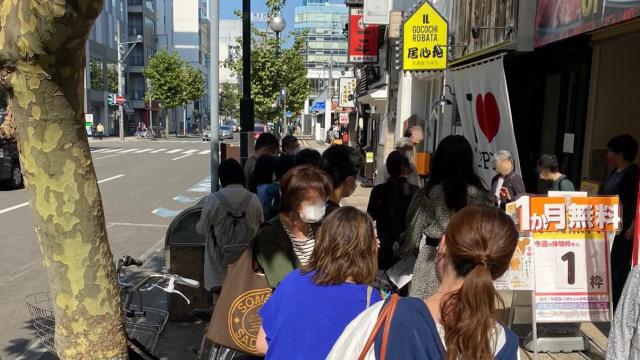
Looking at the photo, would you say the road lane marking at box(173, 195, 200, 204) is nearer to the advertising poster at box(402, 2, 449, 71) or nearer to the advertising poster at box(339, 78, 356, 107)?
the advertising poster at box(402, 2, 449, 71)

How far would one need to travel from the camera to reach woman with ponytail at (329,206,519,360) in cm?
152

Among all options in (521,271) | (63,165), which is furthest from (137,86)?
(63,165)

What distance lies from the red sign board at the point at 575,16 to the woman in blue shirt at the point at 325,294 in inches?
149

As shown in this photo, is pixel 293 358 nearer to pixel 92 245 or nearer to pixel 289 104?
pixel 92 245

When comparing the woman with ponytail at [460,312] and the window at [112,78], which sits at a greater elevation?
the window at [112,78]

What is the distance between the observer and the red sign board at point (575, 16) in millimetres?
4750

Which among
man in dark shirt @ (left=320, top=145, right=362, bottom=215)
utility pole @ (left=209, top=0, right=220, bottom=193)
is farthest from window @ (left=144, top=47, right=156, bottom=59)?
man in dark shirt @ (left=320, top=145, right=362, bottom=215)

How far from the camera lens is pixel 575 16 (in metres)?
5.73

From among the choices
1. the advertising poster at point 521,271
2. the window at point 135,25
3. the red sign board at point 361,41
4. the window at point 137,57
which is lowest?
the advertising poster at point 521,271

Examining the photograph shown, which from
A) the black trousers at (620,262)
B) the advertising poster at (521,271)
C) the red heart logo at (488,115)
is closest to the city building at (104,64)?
the red heart logo at (488,115)

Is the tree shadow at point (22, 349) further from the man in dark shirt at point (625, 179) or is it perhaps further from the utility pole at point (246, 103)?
the man in dark shirt at point (625, 179)

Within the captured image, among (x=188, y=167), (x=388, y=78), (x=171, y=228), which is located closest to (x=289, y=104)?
(x=188, y=167)

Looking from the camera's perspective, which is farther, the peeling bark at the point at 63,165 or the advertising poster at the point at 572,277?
the advertising poster at the point at 572,277

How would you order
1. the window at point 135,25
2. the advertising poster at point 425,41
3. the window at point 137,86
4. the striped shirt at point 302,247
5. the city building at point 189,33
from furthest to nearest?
the city building at point 189,33 → the window at point 137,86 → the window at point 135,25 → the advertising poster at point 425,41 → the striped shirt at point 302,247
